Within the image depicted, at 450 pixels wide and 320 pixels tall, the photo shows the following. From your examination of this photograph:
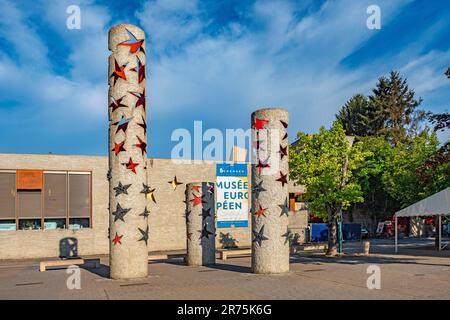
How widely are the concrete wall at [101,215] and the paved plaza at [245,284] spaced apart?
32.1 ft

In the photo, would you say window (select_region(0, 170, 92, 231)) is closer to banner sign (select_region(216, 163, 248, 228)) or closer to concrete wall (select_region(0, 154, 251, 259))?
concrete wall (select_region(0, 154, 251, 259))

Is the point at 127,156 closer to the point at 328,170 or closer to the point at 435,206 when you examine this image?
the point at 328,170

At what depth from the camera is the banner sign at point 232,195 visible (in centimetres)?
3391

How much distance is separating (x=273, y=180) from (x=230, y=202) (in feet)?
59.7

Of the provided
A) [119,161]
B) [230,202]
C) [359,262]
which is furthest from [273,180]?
[230,202]

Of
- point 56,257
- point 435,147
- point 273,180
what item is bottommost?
point 56,257

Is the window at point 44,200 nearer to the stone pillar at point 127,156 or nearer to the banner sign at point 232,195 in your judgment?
the banner sign at point 232,195

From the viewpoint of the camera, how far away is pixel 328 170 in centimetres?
2352

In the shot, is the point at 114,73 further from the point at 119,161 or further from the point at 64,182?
the point at 64,182

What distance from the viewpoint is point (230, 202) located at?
3419 cm

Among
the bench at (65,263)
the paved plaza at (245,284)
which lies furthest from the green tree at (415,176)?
the bench at (65,263)

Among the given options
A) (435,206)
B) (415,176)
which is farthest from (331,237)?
(415,176)

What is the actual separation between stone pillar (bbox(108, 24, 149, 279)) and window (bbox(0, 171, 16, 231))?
620 inches
